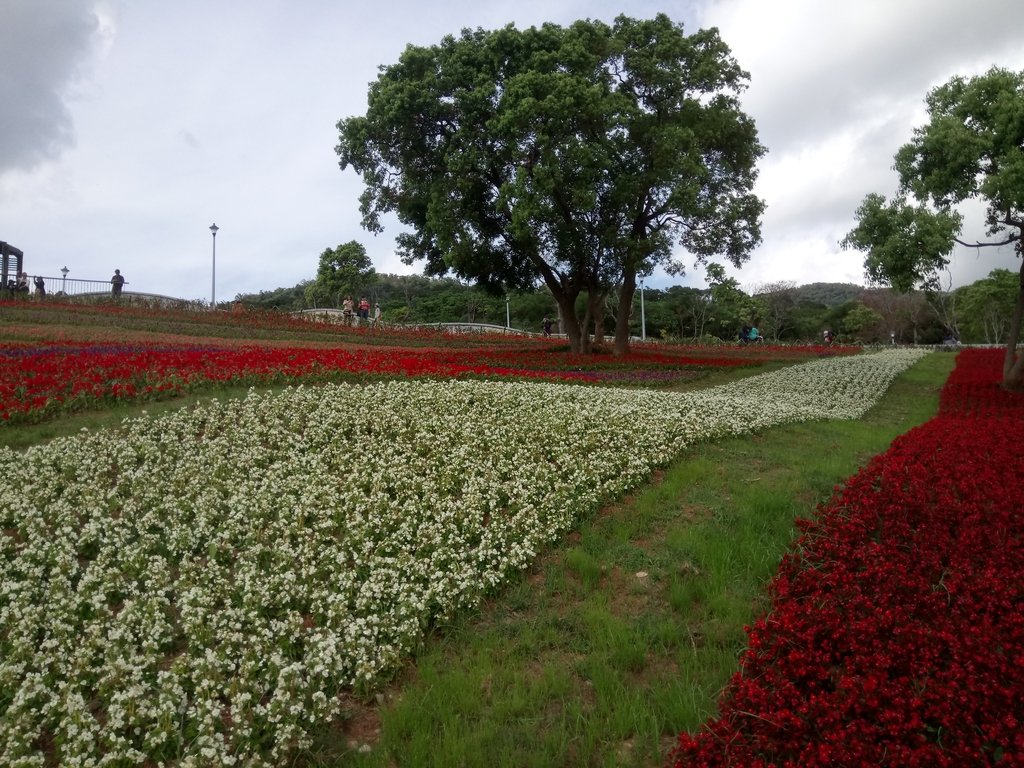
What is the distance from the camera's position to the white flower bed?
339 cm

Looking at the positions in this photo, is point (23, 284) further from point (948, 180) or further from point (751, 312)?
point (751, 312)

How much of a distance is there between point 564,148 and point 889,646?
16.1 m

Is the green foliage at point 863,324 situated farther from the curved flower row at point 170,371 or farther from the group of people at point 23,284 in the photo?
the group of people at point 23,284

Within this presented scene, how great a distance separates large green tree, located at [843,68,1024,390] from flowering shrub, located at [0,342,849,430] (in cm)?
545

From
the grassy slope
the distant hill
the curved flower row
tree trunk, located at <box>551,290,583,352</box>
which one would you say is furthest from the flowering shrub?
the distant hill

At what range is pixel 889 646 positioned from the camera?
3457 mm

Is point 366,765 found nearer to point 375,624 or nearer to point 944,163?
point 375,624

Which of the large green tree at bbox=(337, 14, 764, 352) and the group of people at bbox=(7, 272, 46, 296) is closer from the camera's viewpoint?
the large green tree at bbox=(337, 14, 764, 352)

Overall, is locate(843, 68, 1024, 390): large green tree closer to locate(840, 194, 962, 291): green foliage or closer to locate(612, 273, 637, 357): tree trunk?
locate(840, 194, 962, 291): green foliage

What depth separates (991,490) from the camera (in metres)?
6.12

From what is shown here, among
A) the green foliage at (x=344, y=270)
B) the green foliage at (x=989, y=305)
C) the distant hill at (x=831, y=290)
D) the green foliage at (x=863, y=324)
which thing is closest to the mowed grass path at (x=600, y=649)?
the green foliage at (x=989, y=305)

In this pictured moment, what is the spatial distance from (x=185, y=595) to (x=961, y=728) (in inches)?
167

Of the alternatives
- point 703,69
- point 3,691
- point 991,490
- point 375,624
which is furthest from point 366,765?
point 703,69

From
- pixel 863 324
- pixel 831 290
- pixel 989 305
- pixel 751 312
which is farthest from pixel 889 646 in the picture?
pixel 831 290
